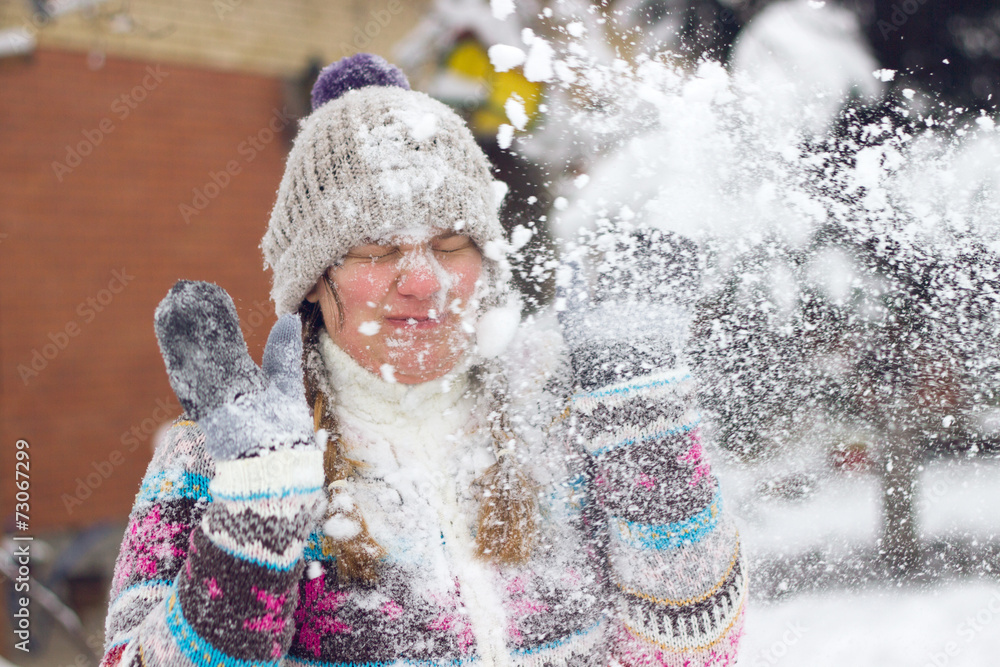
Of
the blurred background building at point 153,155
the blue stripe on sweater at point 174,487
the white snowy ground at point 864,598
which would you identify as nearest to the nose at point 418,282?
the blue stripe on sweater at point 174,487

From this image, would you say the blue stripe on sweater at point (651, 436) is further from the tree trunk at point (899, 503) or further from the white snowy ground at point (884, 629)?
the tree trunk at point (899, 503)

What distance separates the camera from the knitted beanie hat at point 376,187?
4.29 feet

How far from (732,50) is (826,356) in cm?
126

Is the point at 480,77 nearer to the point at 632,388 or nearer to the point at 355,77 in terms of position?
the point at 355,77

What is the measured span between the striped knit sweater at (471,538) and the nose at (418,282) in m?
0.20

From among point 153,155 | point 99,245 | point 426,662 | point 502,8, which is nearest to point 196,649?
point 426,662

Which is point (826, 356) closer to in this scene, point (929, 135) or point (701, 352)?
point (929, 135)

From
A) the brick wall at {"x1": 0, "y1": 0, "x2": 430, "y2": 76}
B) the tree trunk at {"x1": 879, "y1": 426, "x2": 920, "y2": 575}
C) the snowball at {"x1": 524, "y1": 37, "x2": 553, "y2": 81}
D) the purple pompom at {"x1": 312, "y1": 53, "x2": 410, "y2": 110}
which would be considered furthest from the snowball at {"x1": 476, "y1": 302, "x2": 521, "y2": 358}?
the brick wall at {"x1": 0, "y1": 0, "x2": 430, "y2": 76}

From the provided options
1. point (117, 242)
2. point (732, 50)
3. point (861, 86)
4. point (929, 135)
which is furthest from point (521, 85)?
point (117, 242)

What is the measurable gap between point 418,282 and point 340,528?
47cm

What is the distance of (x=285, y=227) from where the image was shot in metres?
1.45

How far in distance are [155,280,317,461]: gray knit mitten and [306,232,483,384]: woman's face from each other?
228mm

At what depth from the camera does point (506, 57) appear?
1.65 meters

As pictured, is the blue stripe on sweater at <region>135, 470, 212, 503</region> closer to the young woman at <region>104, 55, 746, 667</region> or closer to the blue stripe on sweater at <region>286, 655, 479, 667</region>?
the young woman at <region>104, 55, 746, 667</region>
